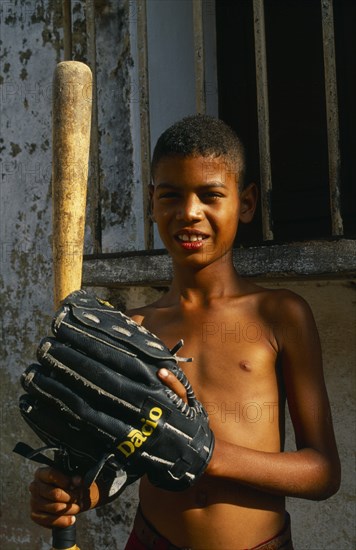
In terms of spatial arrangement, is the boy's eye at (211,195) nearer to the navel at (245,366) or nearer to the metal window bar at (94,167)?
the navel at (245,366)

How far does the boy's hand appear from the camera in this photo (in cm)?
162

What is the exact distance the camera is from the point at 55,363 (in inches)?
61.1

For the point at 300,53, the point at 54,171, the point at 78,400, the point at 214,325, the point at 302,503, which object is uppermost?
the point at 300,53

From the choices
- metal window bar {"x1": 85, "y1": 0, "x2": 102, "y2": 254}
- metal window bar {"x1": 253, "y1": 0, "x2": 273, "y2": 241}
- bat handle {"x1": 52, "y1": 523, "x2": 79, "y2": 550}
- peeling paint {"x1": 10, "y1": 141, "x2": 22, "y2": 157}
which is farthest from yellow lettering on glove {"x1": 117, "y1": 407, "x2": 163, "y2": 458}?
peeling paint {"x1": 10, "y1": 141, "x2": 22, "y2": 157}

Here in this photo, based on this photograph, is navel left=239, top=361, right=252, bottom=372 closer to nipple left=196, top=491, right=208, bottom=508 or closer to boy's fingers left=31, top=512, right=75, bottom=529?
nipple left=196, top=491, right=208, bottom=508

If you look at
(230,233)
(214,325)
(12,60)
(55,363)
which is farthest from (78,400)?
(12,60)

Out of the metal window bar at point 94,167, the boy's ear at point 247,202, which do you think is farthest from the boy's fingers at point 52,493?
the metal window bar at point 94,167

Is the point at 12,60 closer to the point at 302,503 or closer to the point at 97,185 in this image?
the point at 97,185

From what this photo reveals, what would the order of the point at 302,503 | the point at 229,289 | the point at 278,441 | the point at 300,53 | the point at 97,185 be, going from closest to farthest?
the point at 278,441 < the point at 229,289 < the point at 302,503 < the point at 97,185 < the point at 300,53

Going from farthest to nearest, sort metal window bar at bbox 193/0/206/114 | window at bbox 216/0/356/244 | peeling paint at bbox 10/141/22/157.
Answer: peeling paint at bbox 10/141/22/157
window at bbox 216/0/356/244
metal window bar at bbox 193/0/206/114

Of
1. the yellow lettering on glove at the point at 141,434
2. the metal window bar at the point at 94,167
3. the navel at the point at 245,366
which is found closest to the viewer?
the yellow lettering on glove at the point at 141,434

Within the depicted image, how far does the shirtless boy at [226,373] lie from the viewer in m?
1.77

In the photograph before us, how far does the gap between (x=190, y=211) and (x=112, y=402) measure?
0.62m

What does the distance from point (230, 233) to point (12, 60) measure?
1902 millimetres
